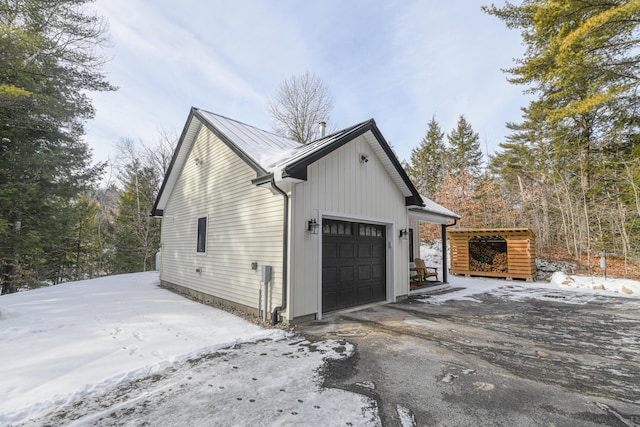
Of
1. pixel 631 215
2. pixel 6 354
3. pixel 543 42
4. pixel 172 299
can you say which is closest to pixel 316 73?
pixel 543 42

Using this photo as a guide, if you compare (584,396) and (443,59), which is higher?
(443,59)

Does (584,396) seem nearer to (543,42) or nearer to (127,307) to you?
(127,307)

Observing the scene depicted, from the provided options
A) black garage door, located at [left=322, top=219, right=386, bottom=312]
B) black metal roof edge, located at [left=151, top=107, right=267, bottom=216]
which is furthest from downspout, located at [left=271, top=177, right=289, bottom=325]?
black garage door, located at [left=322, top=219, right=386, bottom=312]

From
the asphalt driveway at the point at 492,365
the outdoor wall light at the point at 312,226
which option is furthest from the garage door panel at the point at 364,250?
the outdoor wall light at the point at 312,226

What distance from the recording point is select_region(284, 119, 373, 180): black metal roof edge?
505 centimetres

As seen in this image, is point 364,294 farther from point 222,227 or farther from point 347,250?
point 222,227

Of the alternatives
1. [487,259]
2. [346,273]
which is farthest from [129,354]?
Result: [487,259]

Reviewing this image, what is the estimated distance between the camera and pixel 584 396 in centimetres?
279

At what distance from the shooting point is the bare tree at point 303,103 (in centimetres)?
1914

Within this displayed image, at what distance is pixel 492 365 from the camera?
355 centimetres

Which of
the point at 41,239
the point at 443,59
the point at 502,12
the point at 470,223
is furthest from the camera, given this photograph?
the point at 470,223

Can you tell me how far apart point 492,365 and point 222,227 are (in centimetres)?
619

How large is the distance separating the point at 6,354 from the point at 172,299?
417cm

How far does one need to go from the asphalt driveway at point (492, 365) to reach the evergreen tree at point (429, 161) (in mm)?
17060
